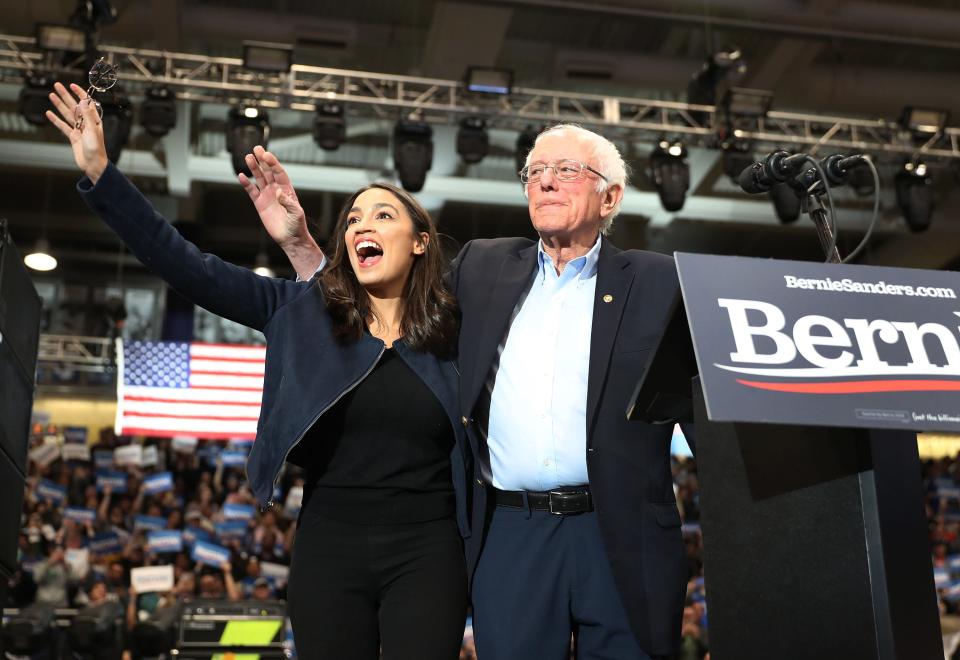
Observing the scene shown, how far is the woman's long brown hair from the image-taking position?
2025 mm

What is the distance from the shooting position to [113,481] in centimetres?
952

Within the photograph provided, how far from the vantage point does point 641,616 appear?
5.83 feet

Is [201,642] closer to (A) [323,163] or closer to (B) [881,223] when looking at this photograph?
(A) [323,163]

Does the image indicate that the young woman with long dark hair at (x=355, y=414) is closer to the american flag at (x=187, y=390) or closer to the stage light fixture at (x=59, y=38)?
the stage light fixture at (x=59, y=38)

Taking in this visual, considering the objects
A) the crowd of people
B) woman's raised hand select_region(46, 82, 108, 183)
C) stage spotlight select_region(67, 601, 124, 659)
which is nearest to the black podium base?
woman's raised hand select_region(46, 82, 108, 183)

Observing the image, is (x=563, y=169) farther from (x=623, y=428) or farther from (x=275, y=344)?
(x=275, y=344)

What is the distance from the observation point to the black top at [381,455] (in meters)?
1.87

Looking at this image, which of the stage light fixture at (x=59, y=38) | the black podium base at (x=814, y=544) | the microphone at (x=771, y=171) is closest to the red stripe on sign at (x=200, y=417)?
the stage light fixture at (x=59, y=38)

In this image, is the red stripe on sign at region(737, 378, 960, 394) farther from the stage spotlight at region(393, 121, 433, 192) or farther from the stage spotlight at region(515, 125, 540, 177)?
the stage spotlight at region(393, 121, 433, 192)

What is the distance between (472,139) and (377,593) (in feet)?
19.4

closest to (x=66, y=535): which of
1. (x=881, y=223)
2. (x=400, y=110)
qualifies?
(x=400, y=110)

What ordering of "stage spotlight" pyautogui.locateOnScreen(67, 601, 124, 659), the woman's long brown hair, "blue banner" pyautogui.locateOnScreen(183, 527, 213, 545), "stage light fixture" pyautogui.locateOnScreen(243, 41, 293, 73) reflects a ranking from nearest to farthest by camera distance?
the woman's long brown hair, "stage spotlight" pyautogui.locateOnScreen(67, 601, 124, 659), "stage light fixture" pyautogui.locateOnScreen(243, 41, 293, 73), "blue banner" pyautogui.locateOnScreen(183, 527, 213, 545)

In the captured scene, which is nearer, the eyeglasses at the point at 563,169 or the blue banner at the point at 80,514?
the eyeglasses at the point at 563,169

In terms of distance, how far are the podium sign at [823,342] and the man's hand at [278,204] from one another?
100 cm
